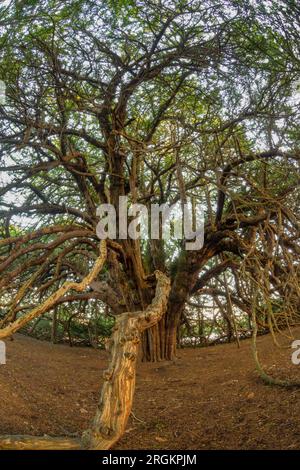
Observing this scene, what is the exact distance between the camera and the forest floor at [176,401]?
12.2ft

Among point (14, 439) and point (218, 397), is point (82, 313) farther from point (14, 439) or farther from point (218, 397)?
point (14, 439)

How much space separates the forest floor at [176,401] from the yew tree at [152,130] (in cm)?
60

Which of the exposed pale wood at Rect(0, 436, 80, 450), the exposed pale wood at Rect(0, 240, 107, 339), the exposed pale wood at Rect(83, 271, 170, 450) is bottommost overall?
the exposed pale wood at Rect(0, 436, 80, 450)

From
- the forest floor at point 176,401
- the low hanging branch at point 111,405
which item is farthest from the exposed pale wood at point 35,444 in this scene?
the forest floor at point 176,401

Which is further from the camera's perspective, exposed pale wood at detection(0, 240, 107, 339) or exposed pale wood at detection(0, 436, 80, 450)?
exposed pale wood at detection(0, 240, 107, 339)

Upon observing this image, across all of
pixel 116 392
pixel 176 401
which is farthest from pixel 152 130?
pixel 116 392

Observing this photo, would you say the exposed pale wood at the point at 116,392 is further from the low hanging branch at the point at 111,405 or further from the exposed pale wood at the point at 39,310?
the exposed pale wood at the point at 39,310

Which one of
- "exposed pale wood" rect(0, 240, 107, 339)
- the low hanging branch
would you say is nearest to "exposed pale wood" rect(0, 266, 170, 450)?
the low hanging branch

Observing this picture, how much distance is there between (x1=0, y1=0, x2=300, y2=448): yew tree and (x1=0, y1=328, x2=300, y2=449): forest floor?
0.60 m

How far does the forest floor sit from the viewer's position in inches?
146

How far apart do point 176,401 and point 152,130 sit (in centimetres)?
307

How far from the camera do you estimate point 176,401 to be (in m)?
4.98

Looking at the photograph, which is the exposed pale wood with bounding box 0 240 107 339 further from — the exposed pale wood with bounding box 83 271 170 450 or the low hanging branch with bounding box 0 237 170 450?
the exposed pale wood with bounding box 83 271 170 450

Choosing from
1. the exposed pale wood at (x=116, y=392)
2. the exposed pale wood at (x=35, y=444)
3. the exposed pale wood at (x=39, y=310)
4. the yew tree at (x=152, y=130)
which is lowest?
the exposed pale wood at (x=35, y=444)
